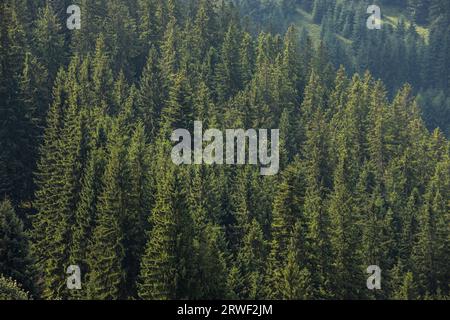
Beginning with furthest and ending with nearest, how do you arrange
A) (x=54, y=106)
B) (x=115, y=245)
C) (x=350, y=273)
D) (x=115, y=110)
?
(x=115, y=110) → (x=54, y=106) → (x=350, y=273) → (x=115, y=245)

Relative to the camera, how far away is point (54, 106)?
76375mm

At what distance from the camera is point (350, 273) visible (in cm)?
5816

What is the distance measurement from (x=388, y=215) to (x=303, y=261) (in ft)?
77.2

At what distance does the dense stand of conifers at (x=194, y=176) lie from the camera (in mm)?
54438

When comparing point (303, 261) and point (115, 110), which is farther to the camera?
point (115, 110)

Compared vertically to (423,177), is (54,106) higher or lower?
higher

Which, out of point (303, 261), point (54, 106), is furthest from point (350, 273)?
point (54, 106)

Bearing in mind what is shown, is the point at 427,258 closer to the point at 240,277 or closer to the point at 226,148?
the point at 240,277

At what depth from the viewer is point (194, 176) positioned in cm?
7088

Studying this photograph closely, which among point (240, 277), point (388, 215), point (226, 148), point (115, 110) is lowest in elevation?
point (240, 277)

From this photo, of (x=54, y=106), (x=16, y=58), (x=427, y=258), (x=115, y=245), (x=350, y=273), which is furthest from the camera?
(x=16, y=58)

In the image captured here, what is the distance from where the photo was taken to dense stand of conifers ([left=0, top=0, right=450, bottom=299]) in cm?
5444

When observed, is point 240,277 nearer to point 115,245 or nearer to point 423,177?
point 115,245
